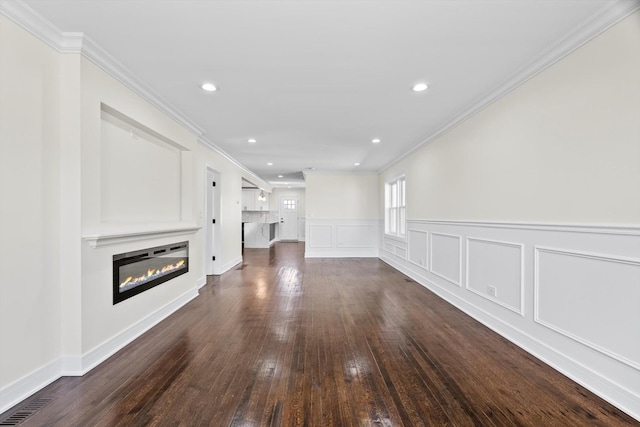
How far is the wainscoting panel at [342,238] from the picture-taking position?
7984 millimetres

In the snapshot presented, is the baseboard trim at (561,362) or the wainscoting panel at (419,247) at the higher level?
the wainscoting panel at (419,247)

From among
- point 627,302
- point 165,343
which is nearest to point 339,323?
point 165,343

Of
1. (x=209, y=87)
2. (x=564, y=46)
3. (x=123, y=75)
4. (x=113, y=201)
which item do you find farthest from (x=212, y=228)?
(x=564, y=46)

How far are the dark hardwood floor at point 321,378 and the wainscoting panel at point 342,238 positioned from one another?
4.44 metres

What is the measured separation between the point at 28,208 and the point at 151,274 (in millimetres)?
1384

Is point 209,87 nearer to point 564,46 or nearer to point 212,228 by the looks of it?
point 564,46

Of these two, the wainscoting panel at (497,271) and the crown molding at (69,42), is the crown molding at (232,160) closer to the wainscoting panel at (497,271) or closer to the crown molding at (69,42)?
the crown molding at (69,42)

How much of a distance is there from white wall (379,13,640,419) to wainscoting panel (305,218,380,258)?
4.47 meters

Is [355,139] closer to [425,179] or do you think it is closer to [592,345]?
[425,179]

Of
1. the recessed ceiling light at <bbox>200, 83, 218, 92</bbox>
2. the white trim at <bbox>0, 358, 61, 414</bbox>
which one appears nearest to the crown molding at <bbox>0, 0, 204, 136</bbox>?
the recessed ceiling light at <bbox>200, 83, 218, 92</bbox>

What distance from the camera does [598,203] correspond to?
1.94 metres

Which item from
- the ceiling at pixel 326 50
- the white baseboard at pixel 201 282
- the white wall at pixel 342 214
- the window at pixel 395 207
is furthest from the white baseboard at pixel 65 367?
the white wall at pixel 342 214

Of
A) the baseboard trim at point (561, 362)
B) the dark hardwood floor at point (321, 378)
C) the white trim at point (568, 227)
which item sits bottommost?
the dark hardwood floor at point (321, 378)

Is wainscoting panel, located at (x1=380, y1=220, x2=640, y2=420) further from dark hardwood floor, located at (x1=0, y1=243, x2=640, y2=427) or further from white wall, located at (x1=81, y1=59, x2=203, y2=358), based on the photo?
white wall, located at (x1=81, y1=59, x2=203, y2=358)
